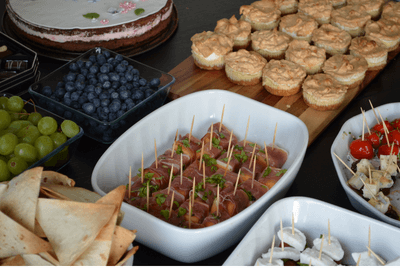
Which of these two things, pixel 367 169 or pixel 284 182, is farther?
pixel 367 169

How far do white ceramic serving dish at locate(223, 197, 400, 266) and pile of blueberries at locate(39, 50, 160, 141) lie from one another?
0.88 m

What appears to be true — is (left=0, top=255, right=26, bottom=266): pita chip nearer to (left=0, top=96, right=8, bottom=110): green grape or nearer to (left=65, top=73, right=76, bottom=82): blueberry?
(left=0, top=96, right=8, bottom=110): green grape

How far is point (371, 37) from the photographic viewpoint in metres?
2.45

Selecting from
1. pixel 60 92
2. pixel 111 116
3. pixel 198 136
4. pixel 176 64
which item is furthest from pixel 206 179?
pixel 176 64

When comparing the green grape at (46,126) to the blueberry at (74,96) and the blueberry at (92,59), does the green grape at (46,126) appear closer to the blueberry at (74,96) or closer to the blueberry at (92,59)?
the blueberry at (74,96)

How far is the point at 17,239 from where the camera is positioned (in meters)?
0.91

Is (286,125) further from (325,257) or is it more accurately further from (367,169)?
(325,257)

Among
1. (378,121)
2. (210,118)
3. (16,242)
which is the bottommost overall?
(210,118)

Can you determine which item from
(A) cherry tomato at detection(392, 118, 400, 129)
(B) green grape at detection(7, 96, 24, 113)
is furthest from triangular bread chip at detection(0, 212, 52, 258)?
(A) cherry tomato at detection(392, 118, 400, 129)

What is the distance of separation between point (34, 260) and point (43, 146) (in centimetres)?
66

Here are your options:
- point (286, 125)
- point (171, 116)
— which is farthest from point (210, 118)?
point (286, 125)

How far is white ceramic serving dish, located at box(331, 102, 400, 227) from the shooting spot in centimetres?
140

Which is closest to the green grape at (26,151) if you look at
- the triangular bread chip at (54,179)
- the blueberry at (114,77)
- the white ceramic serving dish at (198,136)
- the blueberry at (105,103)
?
the white ceramic serving dish at (198,136)

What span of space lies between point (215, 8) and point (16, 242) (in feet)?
8.64
